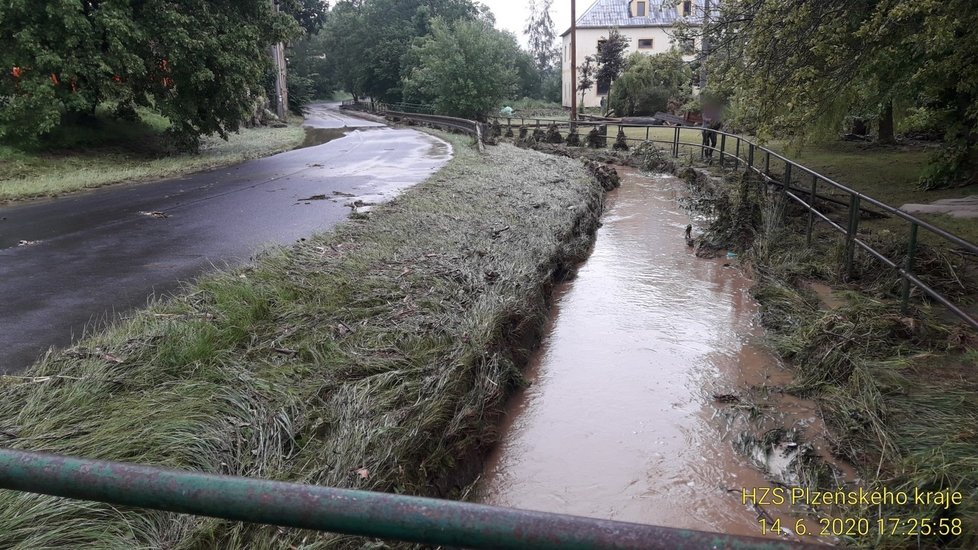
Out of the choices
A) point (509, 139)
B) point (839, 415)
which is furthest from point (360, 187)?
point (509, 139)

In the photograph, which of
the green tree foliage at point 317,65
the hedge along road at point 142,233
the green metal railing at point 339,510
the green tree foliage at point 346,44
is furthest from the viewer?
the green tree foliage at point 317,65

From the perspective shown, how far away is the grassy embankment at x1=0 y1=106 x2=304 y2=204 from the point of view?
1484 centimetres

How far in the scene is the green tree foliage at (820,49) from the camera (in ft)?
22.4

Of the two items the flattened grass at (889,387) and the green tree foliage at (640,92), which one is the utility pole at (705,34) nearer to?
the flattened grass at (889,387)

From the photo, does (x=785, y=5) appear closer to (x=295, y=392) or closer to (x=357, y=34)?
(x=295, y=392)

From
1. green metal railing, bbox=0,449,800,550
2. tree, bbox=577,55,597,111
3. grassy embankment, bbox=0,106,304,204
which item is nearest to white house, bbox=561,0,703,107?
tree, bbox=577,55,597,111

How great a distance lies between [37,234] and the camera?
31.8ft

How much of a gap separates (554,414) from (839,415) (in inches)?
80.5

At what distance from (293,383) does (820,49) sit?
20.7 feet

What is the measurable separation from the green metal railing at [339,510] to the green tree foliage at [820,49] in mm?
6348

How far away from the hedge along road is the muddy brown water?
12.0 feet

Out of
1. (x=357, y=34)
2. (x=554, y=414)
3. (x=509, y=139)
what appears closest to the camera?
(x=554, y=414)

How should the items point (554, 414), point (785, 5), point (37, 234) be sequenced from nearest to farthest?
point (554, 414) → point (785, 5) → point (37, 234)

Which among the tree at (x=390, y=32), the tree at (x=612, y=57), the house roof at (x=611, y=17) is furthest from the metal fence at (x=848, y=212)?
the tree at (x=390, y=32)
